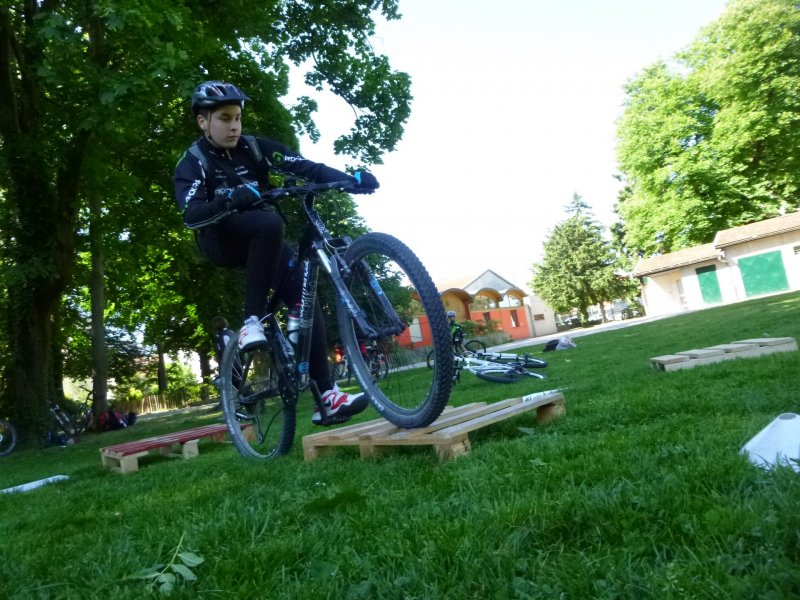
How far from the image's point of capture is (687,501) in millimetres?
1751

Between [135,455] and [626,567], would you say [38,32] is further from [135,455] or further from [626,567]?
[626,567]

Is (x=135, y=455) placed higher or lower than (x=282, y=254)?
lower

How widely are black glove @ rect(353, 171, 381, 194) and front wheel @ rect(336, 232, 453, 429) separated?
276 mm

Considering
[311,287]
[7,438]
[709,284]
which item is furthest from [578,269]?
[311,287]

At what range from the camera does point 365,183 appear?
3.41 m

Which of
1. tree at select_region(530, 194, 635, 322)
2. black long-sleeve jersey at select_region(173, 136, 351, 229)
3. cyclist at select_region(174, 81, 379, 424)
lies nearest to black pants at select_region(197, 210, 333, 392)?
cyclist at select_region(174, 81, 379, 424)

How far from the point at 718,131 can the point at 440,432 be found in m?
35.4

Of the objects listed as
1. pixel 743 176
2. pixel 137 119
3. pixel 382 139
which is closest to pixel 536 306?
pixel 743 176

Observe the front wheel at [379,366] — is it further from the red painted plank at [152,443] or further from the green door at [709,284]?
the green door at [709,284]

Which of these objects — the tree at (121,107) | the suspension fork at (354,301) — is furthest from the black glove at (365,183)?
the tree at (121,107)

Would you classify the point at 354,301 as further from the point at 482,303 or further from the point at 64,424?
the point at 482,303

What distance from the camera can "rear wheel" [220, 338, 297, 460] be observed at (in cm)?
414

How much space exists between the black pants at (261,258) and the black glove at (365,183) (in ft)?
1.98

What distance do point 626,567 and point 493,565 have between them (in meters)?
0.33
